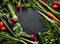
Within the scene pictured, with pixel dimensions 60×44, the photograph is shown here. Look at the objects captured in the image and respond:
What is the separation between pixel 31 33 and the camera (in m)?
2.05

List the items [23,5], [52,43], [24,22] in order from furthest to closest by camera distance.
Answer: [23,5], [24,22], [52,43]

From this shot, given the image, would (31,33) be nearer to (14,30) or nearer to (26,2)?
(14,30)

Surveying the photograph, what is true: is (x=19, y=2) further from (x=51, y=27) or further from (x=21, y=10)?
(x=51, y=27)

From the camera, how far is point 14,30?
2.03 m

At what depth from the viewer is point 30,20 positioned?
7.07 feet

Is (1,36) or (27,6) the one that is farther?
(27,6)

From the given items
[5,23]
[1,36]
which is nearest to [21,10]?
[5,23]

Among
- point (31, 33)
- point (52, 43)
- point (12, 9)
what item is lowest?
point (52, 43)

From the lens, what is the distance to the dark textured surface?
2.08 metres

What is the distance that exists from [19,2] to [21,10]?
9 cm

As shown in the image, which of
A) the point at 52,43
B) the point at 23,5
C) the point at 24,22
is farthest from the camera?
the point at 23,5

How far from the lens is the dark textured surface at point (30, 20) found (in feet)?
6.83

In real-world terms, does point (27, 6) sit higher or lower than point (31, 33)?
higher

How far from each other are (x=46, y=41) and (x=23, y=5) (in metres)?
0.48
